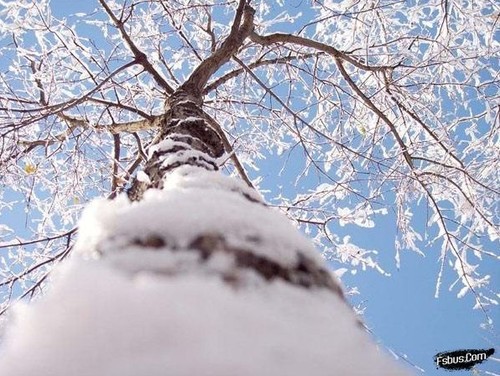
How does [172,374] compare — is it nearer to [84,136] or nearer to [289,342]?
[289,342]

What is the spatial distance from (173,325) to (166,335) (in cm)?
1

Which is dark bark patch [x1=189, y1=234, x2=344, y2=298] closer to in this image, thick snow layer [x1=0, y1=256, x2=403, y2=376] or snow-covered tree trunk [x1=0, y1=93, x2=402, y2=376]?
snow-covered tree trunk [x1=0, y1=93, x2=402, y2=376]

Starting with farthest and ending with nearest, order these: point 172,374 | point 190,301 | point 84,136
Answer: point 84,136 → point 190,301 → point 172,374

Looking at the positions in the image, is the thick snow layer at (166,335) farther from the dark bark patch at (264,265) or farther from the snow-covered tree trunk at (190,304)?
the dark bark patch at (264,265)

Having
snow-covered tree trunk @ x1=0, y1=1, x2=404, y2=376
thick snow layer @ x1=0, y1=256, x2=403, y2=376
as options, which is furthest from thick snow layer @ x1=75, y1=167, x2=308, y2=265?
thick snow layer @ x1=0, y1=256, x2=403, y2=376

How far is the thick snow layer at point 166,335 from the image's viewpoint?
40 centimetres

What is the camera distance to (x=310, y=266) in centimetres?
72

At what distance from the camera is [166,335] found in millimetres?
424

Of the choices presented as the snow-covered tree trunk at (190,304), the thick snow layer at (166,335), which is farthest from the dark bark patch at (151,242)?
the thick snow layer at (166,335)

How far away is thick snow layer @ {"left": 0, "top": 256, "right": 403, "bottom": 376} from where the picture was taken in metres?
0.40

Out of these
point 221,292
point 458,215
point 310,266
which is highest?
point 458,215

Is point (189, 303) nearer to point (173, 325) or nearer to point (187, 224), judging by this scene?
point (173, 325)

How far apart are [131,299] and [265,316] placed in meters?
0.15

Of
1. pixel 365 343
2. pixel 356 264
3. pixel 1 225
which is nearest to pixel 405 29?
pixel 356 264
